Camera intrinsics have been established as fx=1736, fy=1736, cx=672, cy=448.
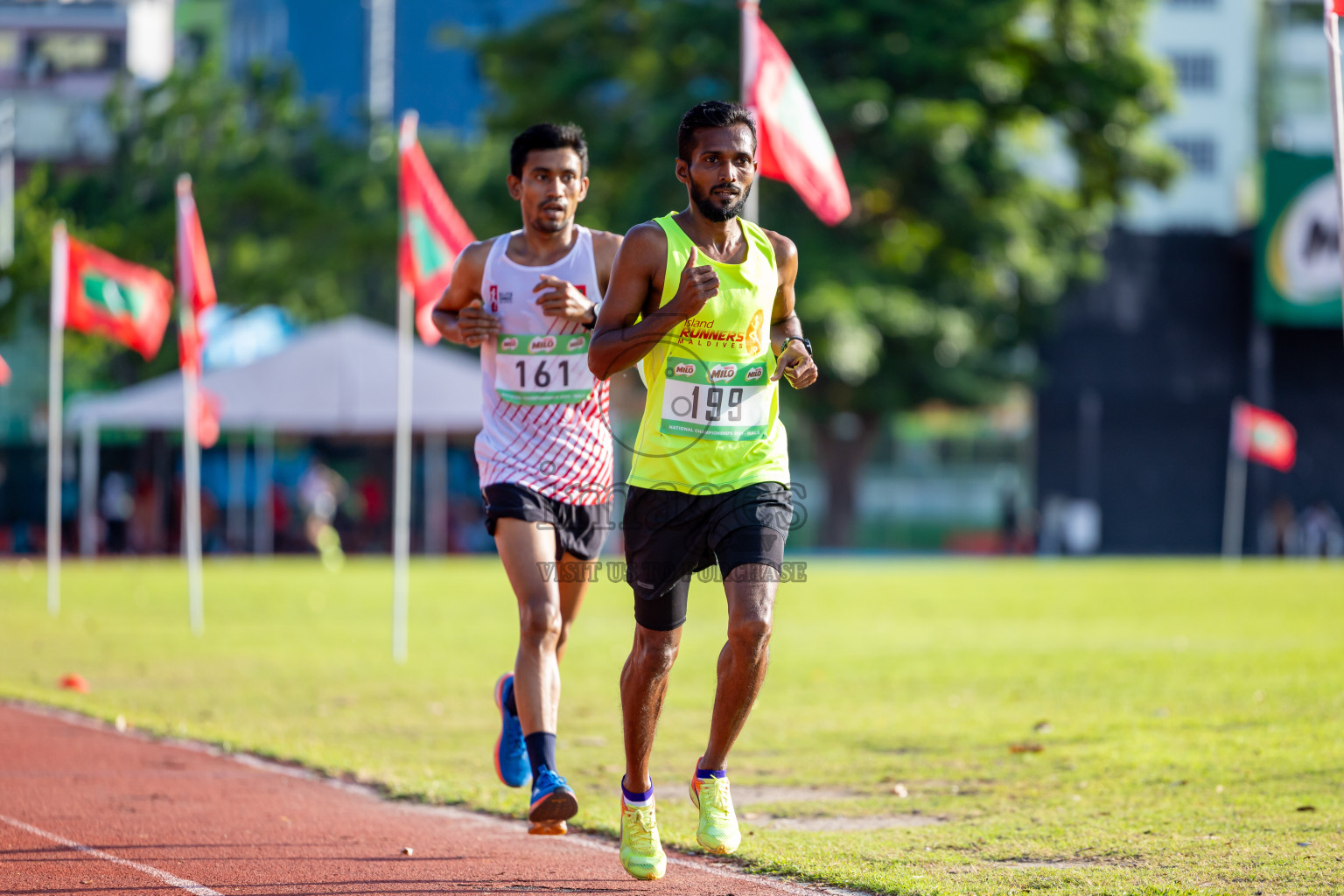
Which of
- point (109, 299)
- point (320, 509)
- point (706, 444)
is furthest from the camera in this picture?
point (320, 509)

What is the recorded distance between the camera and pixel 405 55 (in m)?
58.9

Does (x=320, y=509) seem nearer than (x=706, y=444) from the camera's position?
No

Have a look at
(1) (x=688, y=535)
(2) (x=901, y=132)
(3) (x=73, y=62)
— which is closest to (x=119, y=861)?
(1) (x=688, y=535)

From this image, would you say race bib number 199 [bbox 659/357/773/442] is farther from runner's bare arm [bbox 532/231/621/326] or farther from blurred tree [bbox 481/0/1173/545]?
blurred tree [bbox 481/0/1173/545]

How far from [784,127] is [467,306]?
16.6ft

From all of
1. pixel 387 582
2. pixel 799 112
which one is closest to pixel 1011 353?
pixel 387 582

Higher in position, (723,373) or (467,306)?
(467,306)

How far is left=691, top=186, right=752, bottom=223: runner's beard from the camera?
566 cm

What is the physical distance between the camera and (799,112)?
459 inches

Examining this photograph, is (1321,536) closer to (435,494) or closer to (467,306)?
(435,494)

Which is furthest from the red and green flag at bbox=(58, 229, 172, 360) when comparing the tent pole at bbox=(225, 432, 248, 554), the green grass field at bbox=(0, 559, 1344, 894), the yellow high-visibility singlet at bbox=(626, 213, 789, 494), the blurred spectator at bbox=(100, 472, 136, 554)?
the blurred spectator at bbox=(100, 472, 136, 554)

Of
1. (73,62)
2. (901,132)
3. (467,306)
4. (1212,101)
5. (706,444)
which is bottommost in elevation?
(706,444)

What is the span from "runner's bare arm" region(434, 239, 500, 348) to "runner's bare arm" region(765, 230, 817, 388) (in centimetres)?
127

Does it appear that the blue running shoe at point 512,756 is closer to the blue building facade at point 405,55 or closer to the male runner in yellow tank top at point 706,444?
the male runner in yellow tank top at point 706,444
